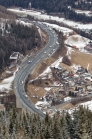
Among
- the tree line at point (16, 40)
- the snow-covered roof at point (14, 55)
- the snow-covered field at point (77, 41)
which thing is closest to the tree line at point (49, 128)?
the tree line at point (16, 40)

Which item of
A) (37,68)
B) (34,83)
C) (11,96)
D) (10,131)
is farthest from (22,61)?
(10,131)

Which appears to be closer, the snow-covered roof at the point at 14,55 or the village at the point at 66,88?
the village at the point at 66,88

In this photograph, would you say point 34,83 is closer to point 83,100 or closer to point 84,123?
point 83,100

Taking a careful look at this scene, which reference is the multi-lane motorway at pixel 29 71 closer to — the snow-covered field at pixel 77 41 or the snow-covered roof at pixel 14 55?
the snow-covered roof at pixel 14 55

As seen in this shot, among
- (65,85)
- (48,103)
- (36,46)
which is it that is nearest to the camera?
(48,103)

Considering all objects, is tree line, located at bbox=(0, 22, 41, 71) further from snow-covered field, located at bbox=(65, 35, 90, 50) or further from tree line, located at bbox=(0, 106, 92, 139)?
tree line, located at bbox=(0, 106, 92, 139)

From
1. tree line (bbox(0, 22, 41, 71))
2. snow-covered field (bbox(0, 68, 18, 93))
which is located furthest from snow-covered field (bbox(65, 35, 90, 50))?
snow-covered field (bbox(0, 68, 18, 93))
